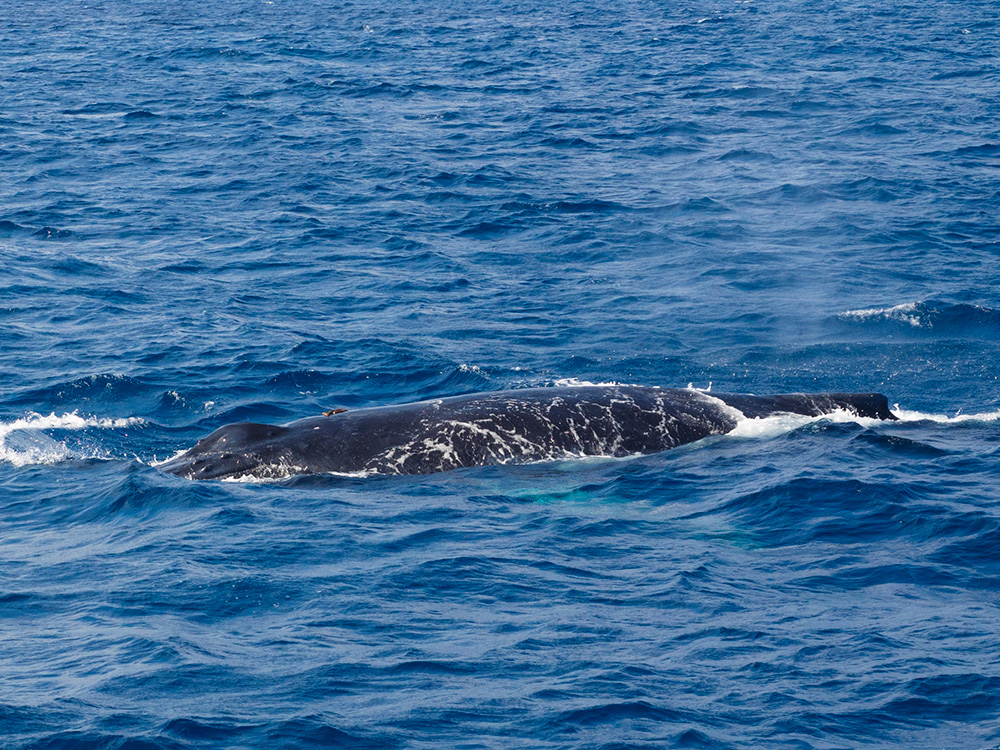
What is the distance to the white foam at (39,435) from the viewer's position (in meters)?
22.5

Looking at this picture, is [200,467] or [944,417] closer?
[200,467]

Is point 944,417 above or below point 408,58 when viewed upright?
below

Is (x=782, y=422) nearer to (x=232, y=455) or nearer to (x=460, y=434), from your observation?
(x=460, y=434)

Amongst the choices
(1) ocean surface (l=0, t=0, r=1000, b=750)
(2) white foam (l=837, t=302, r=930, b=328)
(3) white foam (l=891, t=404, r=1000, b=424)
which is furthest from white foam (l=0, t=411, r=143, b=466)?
(2) white foam (l=837, t=302, r=930, b=328)

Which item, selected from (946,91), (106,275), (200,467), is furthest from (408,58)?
(200,467)

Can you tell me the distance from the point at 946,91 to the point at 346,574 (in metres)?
42.5

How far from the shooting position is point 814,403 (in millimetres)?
23141

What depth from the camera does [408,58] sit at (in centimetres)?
6222

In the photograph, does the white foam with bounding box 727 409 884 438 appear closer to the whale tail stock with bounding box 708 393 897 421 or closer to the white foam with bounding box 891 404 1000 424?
the whale tail stock with bounding box 708 393 897 421

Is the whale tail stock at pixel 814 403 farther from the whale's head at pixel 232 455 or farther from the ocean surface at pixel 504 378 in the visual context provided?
the whale's head at pixel 232 455

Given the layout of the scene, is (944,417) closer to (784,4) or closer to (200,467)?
(200,467)

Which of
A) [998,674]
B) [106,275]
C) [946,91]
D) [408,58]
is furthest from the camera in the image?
[408,58]

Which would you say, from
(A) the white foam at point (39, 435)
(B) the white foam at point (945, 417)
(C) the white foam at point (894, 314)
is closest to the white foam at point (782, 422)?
(B) the white foam at point (945, 417)

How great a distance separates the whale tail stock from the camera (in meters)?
22.9
